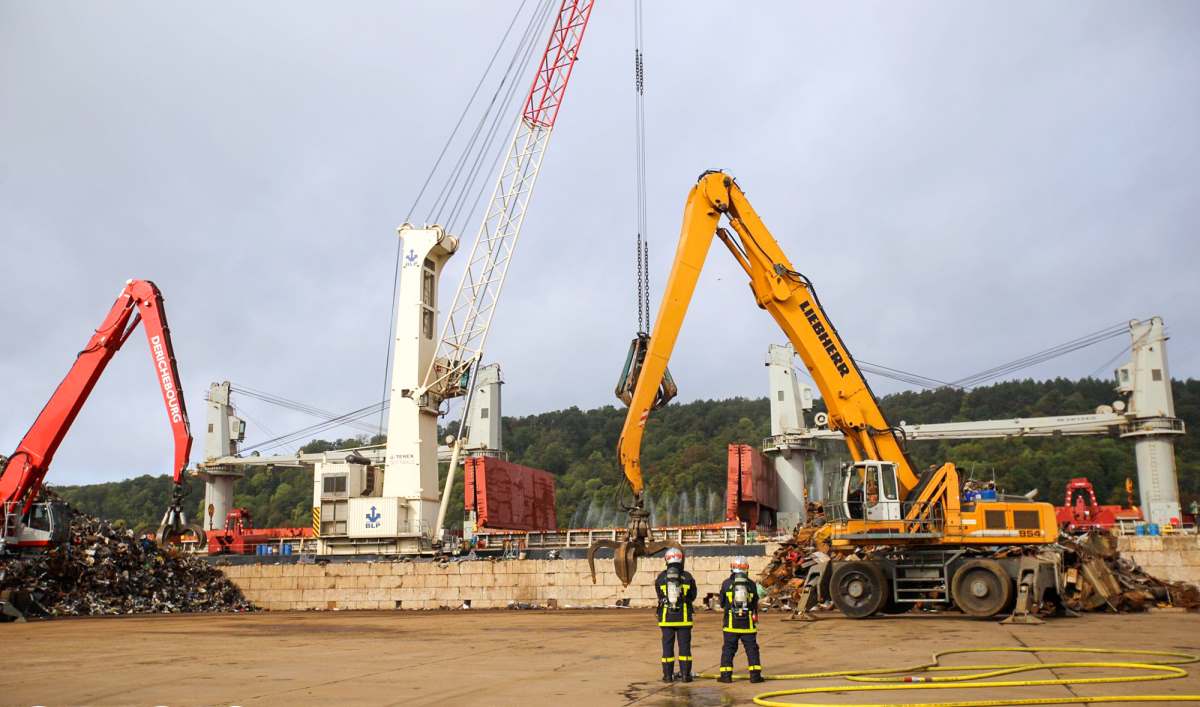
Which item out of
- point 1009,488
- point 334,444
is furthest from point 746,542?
point 334,444

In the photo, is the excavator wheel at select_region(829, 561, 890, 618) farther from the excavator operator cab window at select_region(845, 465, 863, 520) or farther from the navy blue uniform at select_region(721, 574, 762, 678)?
the navy blue uniform at select_region(721, 574, 762, 678)

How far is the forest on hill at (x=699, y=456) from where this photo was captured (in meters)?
84.2

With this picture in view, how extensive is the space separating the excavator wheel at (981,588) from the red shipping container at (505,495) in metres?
27.0

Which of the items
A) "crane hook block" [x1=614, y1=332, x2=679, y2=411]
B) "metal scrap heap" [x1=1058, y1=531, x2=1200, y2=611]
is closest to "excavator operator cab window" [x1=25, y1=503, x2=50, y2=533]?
"crane hook block" [x1=614, y1=332, x2=679, y2=411]

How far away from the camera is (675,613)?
420 inches

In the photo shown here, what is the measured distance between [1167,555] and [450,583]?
24.2 meters

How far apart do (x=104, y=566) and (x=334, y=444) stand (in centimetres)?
9231

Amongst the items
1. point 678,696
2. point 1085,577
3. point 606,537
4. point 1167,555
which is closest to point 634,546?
point 678,696

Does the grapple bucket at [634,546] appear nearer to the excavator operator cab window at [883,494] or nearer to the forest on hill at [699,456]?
the excavator operator cab window at [883,494]

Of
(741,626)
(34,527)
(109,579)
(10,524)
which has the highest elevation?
(10,524)

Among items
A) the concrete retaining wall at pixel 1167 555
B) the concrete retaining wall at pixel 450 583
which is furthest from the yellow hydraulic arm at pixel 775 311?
the concrete retaining wall at pixel 1167 555

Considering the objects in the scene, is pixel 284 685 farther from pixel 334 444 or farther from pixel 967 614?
pixel 334 444

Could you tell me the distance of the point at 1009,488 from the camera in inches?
3142

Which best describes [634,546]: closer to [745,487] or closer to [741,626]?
[741,626]
